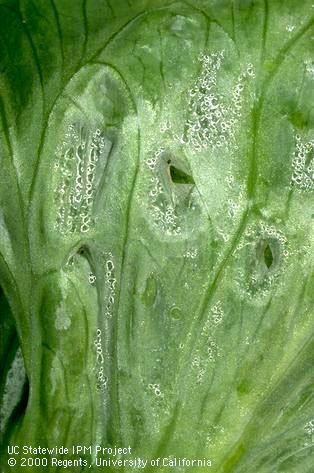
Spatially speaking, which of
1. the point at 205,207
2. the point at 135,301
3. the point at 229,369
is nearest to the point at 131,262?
the point at 135,301

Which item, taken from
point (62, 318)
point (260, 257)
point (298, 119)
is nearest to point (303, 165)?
point (298, 119)

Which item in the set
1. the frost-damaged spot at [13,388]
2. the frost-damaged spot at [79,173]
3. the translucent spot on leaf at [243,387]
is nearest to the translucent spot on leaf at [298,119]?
the frost-damaged spot at [79,173]

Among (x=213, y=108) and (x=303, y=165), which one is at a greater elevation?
(x=213, y=108)

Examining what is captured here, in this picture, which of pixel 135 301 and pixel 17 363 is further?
pixel 17 363

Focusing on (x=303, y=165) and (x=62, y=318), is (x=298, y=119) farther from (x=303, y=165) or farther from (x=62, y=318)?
(x=62, y=318)

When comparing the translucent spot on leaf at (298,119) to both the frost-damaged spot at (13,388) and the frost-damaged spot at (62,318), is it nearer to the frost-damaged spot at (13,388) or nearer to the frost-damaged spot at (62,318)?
the frost-damaged spot at (62,318)

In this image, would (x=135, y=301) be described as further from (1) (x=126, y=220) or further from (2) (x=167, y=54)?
(2) (x=167, y=54)

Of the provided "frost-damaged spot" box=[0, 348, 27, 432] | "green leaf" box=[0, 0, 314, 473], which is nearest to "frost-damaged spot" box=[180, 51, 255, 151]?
"green leaf" box=[0, 0, 314, 473]
